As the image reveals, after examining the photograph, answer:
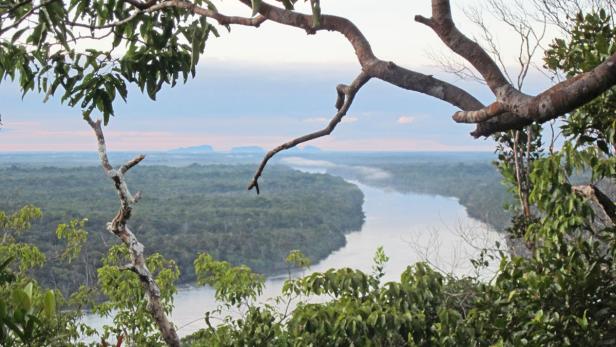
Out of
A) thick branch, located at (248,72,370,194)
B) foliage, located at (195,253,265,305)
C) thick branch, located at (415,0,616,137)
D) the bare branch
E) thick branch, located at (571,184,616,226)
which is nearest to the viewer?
thick branch, located at (415,0,616,137)

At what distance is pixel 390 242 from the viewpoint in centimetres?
3462

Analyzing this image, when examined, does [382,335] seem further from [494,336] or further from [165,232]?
[165,232]

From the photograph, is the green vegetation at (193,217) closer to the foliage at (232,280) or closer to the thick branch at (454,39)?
the foliage at (232,280)

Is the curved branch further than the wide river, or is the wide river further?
the wide river

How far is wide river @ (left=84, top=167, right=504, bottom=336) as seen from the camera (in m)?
23.6

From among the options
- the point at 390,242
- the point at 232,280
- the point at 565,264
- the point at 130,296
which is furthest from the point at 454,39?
the point at 390,242

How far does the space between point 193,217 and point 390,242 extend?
10811 millimetres

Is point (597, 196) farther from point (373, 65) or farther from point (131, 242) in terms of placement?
point (131, 242)

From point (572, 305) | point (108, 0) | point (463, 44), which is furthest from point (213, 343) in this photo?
point (463, 44)

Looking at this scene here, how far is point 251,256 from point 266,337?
94.4 ft

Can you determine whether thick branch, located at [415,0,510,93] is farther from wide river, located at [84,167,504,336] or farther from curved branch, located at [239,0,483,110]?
wide river, located at [84,167,504,336]

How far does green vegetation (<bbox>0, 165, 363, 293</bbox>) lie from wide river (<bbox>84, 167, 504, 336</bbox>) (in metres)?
1.05

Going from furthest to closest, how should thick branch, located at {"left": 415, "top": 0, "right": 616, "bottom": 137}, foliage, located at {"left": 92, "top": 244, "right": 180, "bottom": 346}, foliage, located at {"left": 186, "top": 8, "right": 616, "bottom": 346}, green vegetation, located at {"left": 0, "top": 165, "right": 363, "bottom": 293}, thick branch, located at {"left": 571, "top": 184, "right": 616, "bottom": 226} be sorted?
green vegetation, located at {"left": 0, "top": 165, "right": 363, "bottom": 293}
foliage, located at {"left": 92, "top": 244, "right": 180, "bottom": 346}
thick branch, located at {"left": 571, "top": 184, "right": 616, "bottom": 226}
foliage, located at {"left": 186, "top": 8, "right": 616, "bottom": 346}
thick branch, located at {"left": 415, "top": 0, "right": 616, "bottom": 137}

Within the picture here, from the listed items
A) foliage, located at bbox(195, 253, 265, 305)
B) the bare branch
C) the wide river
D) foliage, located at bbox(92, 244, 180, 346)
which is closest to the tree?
the bare branch
